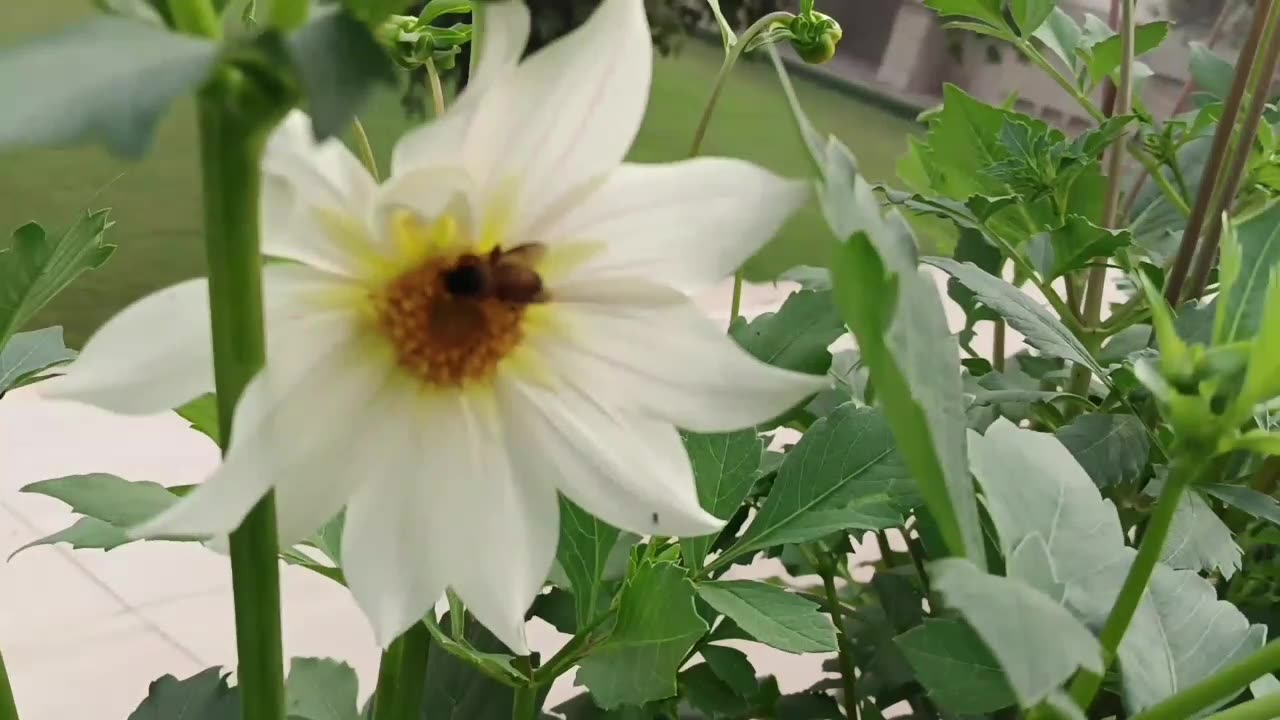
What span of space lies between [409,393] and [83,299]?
0.98 metres

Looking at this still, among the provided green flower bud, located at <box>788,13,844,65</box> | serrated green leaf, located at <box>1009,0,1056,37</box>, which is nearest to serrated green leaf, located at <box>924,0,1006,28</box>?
serrated green leaf, located at <box>1009,0,1056,37</box>

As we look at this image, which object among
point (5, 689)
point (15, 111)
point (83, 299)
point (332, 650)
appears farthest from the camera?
point (83, 299)

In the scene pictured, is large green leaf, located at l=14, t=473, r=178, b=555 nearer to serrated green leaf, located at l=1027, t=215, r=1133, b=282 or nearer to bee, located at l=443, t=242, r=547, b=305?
bee, located at l=443, t=242, r=547, b=305

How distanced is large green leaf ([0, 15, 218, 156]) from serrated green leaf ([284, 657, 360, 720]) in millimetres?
222

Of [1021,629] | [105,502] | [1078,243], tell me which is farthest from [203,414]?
[1078,243]

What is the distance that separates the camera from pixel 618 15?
13 centimetres

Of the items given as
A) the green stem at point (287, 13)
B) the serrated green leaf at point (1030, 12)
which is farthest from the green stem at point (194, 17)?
the serrated green leaf at point (1030, 12)

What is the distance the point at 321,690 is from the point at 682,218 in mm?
200

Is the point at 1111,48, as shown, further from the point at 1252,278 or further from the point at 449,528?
the point at 449,528

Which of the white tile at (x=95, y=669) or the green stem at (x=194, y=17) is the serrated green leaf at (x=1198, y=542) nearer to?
the green stem at (x=194, y=17)

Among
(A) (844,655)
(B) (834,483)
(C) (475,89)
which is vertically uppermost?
(C) (475,89)

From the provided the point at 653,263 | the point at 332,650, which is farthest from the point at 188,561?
the point at 653,263

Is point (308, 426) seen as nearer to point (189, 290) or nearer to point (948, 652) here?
point (189, 290)

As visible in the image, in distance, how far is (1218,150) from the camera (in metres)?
0.33
